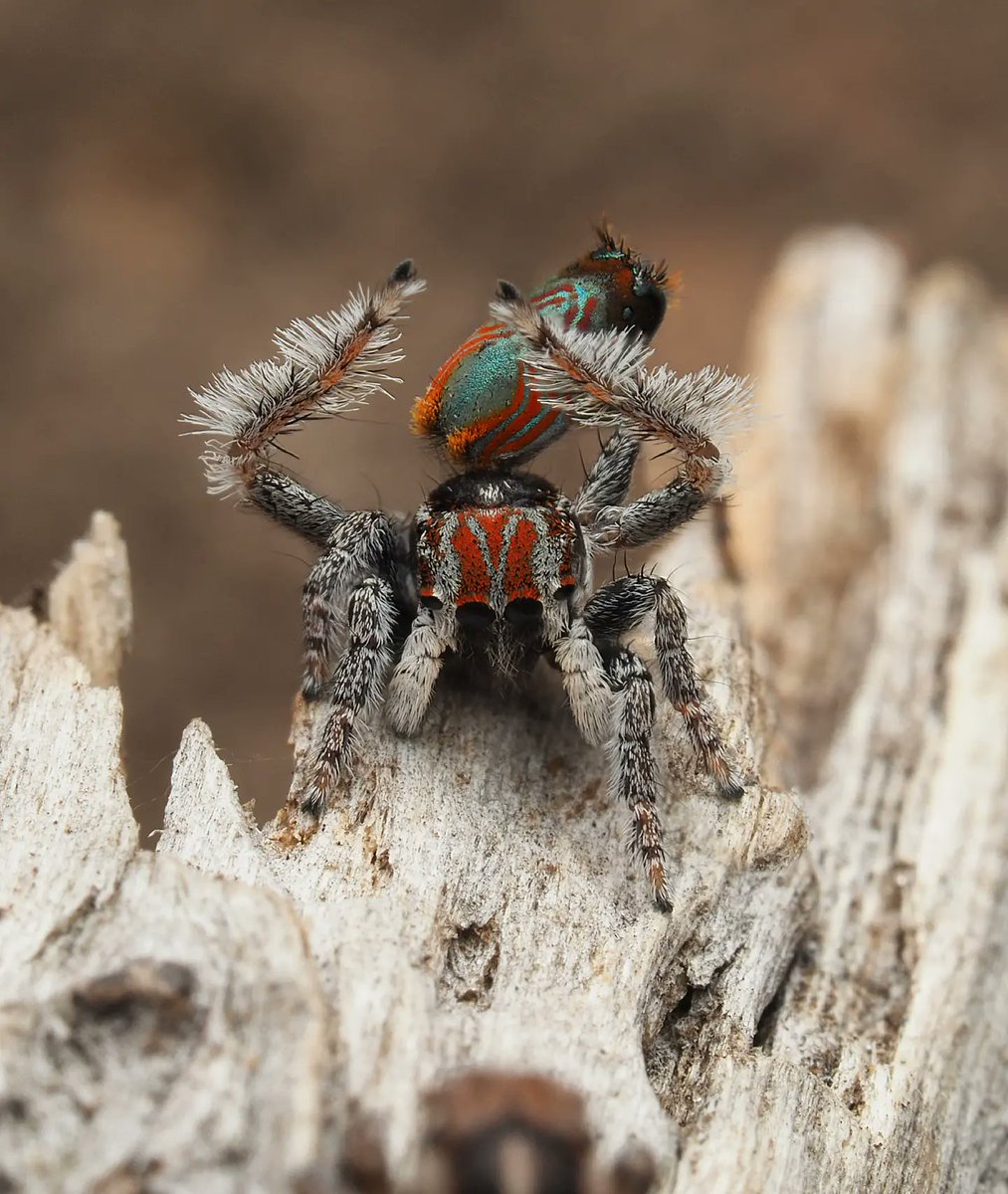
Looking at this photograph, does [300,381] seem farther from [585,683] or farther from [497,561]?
[585,683]

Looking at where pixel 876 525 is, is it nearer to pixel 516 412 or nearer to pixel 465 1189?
pixel 516 412

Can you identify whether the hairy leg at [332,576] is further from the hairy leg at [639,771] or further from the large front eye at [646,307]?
the large front eye at [646,307]

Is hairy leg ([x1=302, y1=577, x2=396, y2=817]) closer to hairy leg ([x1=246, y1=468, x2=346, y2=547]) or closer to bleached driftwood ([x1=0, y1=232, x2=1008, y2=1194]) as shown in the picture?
bleached driftwood ([x1=0, y1=232, x2=1008, y2=1194])

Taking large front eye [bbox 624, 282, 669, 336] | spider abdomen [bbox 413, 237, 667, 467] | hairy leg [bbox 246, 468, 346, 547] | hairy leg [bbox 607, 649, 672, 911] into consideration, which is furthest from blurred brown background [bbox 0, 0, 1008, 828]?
hairy leg [bbox 607, 649, 672, 911]

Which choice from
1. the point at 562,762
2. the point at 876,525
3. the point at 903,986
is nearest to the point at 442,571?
the point at 562,762

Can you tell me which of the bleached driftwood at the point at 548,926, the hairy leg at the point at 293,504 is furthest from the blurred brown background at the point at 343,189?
the bleached driftwood at the point at 548,926

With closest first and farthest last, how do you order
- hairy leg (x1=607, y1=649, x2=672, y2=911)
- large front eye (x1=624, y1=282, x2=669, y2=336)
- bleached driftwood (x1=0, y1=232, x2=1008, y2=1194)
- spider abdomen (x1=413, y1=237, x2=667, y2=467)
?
bleached driftwood (x1=0, y1=232, x2=1008, y2=1194), hairy leg (x1=607, y1=649, x2=672, y2=911), spider abdomen (x1=413, y1=237, x2=667, y2=467), large front eye (x1=624, y1=282, x2=669, y2=336)
